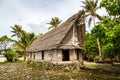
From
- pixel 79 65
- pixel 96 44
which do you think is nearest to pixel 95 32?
pixel 79 65

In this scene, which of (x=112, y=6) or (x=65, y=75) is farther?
(x=65, y=75)

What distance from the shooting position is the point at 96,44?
30.4m

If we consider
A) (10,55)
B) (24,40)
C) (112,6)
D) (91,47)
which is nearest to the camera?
(112,6)

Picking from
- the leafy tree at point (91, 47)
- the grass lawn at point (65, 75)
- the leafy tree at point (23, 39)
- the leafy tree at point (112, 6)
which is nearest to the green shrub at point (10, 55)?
the leafy tree at point (23, 39)

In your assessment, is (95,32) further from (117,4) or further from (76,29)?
(76,29)

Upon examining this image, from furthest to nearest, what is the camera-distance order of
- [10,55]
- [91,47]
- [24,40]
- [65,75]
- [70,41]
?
[24,40] → [10,55] → [91,47] → [70,41] → [65,75]

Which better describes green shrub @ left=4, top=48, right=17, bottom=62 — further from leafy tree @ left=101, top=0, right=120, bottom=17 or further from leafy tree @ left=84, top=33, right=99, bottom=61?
leafy tree @ left=101, top=0, right=120, bottom=17

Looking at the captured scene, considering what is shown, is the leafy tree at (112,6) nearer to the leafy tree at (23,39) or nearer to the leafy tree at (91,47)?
the leafy tree at (91,47)

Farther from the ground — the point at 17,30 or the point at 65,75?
the point at 17,30

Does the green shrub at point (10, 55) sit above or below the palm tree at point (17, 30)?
below

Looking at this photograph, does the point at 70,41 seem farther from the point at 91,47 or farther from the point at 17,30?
the point at 17,30

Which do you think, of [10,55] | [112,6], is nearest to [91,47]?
[112,6]

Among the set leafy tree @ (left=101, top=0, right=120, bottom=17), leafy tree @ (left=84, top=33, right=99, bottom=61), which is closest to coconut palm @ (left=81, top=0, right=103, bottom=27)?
leafy tree @ (left=84, top=33, right=99, bottom=61)

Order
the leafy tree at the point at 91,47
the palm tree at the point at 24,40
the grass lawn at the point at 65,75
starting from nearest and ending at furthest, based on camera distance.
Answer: the grass lawn at the point at 65,75 < the leafy tree at the point at 91,47 < the palm tree at the point at 24,40
